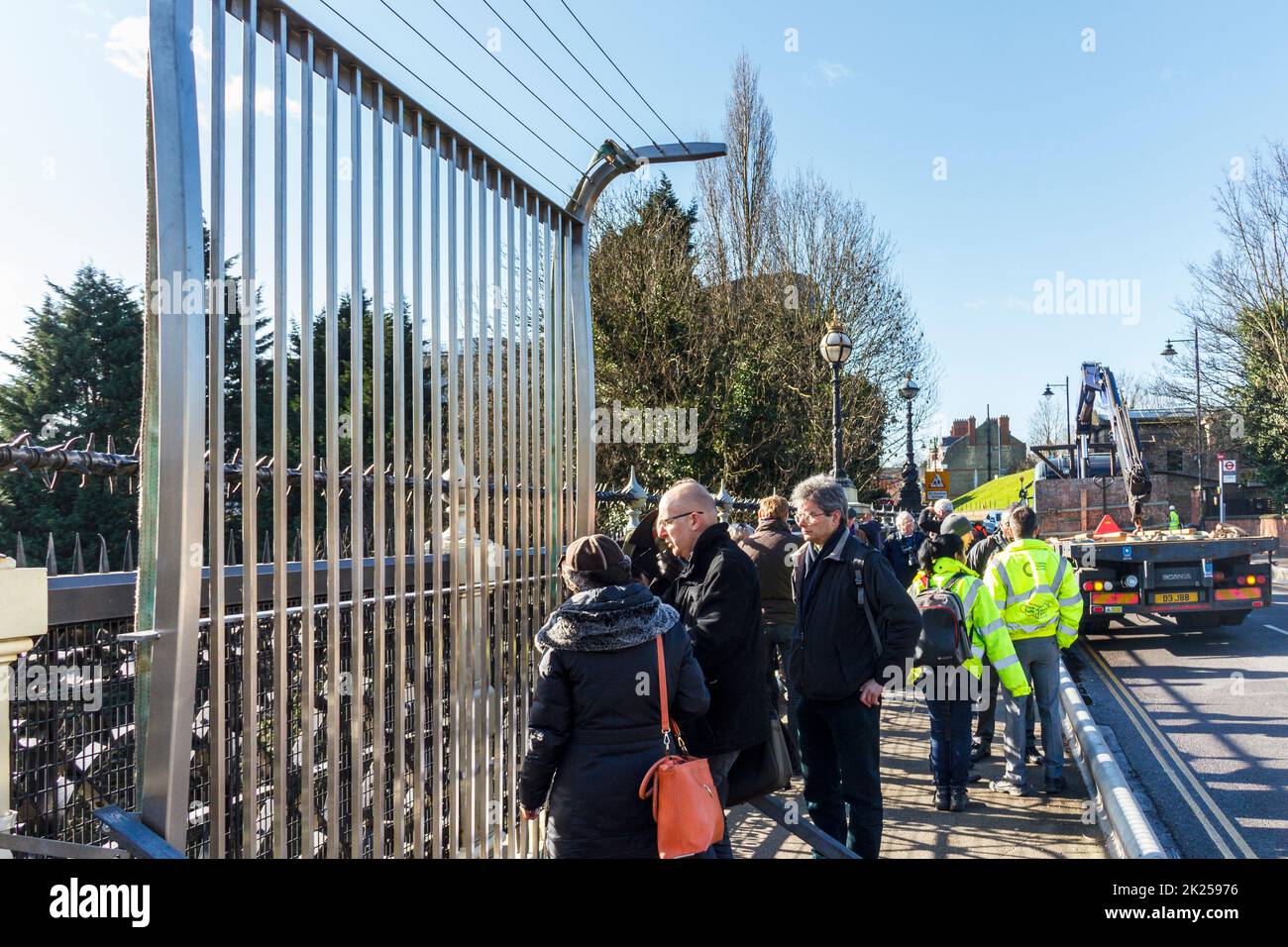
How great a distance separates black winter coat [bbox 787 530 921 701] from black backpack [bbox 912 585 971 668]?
4.29 feet

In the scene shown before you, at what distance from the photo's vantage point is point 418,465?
3309 millimetres

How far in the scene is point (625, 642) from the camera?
333cm

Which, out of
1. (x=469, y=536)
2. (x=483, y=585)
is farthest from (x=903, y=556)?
(x=469, y=536)

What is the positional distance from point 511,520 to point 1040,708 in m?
4.45

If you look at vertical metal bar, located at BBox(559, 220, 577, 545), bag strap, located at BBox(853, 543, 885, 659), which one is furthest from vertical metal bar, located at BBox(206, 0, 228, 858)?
bag strap, located at BBox(853, 543, 885, 659)

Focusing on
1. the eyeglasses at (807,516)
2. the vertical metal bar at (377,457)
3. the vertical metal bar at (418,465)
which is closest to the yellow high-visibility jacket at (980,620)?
the eyeglasses at (807,516)

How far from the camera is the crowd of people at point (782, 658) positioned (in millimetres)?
3344

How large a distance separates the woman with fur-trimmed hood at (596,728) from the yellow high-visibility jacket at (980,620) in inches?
147

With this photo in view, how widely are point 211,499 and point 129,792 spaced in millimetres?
875

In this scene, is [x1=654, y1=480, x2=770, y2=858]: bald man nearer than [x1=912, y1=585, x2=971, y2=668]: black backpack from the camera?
Yes

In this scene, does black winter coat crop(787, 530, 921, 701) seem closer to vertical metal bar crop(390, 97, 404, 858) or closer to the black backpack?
the black backpack

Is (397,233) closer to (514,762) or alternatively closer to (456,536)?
(456,536)

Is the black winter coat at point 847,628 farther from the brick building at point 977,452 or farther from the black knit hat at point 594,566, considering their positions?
the brick building at point 977,452

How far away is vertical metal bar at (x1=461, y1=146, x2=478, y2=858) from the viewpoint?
372cm
